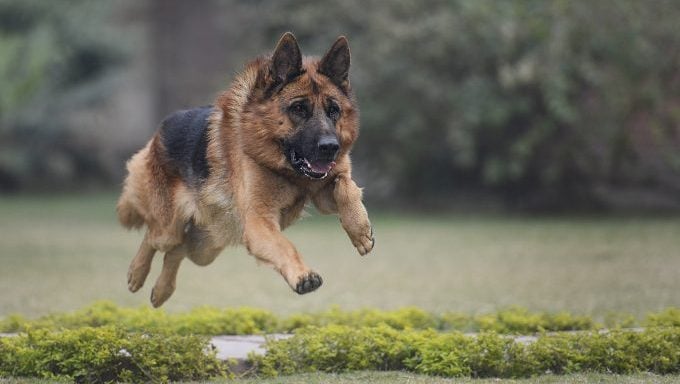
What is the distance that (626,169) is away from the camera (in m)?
17.6

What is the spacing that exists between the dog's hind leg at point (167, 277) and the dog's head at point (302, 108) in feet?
4.94

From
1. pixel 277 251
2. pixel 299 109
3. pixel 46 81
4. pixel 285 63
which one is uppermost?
pixel 46 81

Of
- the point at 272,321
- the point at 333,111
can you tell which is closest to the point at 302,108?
the point at 333,111

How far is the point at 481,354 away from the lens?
6.28 metres

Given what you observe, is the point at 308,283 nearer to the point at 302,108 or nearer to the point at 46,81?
the point at 302,108

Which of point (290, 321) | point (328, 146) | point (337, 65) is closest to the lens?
point (328, 146)

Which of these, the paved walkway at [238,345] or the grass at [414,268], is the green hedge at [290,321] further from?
the grass at [414,268]

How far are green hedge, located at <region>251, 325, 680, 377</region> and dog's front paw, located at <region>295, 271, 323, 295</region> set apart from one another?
859mm

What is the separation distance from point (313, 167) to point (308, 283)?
0.83m

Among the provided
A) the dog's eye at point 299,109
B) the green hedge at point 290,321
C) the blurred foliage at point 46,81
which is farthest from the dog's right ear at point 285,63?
the blurred foliage at point 46,81

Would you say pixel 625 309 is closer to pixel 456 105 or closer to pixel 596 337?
pixel 596 337

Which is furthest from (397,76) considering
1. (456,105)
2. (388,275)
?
(388,275)

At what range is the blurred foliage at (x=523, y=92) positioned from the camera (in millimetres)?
16562

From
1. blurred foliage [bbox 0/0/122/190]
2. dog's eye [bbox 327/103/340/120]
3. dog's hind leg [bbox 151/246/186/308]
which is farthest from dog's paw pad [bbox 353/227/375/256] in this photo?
blurred foliage [bbox 0/0/122/190]
